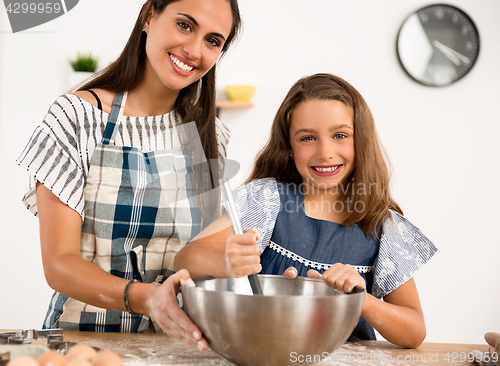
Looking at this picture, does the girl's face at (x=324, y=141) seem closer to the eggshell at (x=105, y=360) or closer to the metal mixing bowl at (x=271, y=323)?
the metal mixing bowl at (x=271, y=323)

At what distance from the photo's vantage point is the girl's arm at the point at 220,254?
681 millimetres

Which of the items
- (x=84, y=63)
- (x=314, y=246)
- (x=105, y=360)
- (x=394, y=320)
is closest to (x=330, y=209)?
(x=314, y=246)

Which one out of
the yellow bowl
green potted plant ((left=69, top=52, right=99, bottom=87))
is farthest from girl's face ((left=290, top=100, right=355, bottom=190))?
green potted plant ((left=69, top=52, right=99, bottom=87))

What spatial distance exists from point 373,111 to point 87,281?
2183 mm

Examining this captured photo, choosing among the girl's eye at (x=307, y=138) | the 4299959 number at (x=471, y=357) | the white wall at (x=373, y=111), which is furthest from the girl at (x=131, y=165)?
the white wall at (x=373, y=111)

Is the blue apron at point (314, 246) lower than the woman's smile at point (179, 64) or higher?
lower

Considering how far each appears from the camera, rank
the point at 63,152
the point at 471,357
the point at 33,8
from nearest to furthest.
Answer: the point at 471,357 → the point at 63,152 → the point at 33,8

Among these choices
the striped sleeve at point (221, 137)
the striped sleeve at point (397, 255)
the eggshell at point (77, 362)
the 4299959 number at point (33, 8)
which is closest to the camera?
the eggshell at point (77, 362)

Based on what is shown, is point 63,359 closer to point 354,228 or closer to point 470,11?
point 354,228

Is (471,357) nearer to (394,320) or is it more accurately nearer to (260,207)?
(394,320)

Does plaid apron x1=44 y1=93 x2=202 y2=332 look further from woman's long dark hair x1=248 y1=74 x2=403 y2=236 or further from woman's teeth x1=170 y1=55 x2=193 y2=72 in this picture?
woman's long dark hair x1=248 y1=74 x2=403 y2=236

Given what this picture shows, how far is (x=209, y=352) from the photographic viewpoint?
72 cm

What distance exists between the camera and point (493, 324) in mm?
2523

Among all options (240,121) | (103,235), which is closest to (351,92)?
A: (103,235)
